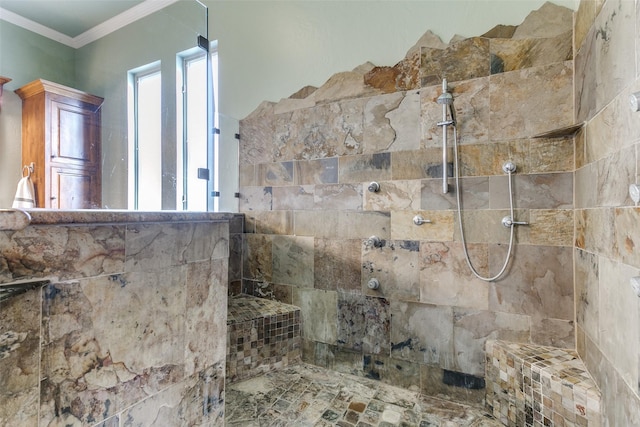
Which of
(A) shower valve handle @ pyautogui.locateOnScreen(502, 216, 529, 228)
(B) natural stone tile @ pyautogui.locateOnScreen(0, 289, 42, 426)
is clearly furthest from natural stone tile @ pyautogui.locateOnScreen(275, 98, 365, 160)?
(B) natural stone tile @ pyautogui.locateOnScreen(0, 289, 42, 426)

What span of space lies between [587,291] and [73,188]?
8.01ft

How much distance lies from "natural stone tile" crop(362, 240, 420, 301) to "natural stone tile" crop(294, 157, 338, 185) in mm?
565

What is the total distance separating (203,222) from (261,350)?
4.03 ft

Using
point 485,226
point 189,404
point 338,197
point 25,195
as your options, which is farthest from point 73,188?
point 485,226

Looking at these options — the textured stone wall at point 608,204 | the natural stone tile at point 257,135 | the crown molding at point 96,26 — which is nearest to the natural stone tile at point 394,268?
the textured stone wall at point 608,204

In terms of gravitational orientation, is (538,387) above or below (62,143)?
below

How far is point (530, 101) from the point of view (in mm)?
1628

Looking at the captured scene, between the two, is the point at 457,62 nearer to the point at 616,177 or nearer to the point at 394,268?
→ the point at 616,177

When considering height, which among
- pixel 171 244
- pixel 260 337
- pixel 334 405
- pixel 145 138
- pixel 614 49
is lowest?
pixel 334 405

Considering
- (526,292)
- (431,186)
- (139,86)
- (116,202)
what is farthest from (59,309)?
(526,292)

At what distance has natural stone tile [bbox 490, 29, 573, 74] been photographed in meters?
1.58

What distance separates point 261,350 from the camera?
2.05 metres

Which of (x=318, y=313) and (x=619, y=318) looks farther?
(x=318, y=313)

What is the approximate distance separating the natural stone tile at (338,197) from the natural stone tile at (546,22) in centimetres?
126
